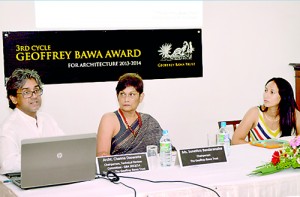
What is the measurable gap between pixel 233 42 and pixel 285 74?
2.46ft

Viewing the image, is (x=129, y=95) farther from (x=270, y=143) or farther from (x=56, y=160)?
(x=56, y=160)

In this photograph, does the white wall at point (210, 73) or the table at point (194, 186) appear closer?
the table at point (194, 186)

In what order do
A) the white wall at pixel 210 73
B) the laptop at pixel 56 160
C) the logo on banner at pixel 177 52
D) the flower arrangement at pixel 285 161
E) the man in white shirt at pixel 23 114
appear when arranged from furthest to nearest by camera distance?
the logo on banner at pixel 177 52 < the white wall at pixel 210 73 < the man in white shirt at pixel 23 114 < the flower arrangement at pixel 285 161 < the laptop at pixel 56 160

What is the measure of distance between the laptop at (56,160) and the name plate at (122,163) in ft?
0.44

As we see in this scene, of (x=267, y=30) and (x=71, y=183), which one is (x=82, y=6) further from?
(x=71, y=183)

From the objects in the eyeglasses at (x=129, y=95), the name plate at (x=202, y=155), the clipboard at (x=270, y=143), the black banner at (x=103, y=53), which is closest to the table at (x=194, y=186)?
the name plate at (x=202, y=155)

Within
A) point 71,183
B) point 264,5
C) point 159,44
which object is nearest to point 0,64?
point 159,44

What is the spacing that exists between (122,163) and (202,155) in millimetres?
476

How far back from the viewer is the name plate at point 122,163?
9.46ft

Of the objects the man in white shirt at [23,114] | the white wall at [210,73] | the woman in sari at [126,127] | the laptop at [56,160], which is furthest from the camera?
the white wall at [210,73]

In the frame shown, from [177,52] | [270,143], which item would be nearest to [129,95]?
[270,143]

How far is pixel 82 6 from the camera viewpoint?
5102 mm

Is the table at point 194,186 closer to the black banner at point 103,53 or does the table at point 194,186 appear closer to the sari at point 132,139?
the sari at point 132,139

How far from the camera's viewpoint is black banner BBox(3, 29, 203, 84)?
4.94m
